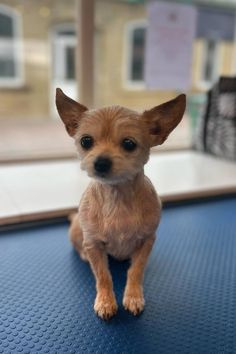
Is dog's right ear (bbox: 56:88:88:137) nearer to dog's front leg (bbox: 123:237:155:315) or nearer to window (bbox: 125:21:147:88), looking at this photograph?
dog's front leg (bbox: 123:237:155:315)

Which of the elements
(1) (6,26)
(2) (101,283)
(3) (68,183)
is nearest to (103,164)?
(2) (101,283)

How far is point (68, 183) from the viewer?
145 cm

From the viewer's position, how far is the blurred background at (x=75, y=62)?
1.83 m

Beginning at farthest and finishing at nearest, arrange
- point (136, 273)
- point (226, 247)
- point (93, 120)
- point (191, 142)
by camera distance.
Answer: point (191, 142), point (226, 247), point (136, 273), point (93, 120)

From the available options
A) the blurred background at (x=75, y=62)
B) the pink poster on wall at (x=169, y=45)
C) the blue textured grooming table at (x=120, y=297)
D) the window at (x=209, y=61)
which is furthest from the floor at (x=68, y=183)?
the window at (x=209, y=61)

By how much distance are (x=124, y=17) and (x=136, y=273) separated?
5.23 ft

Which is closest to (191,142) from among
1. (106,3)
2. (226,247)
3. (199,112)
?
(199,112)

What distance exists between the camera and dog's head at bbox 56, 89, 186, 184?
63 cm

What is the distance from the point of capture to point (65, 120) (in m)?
0.70

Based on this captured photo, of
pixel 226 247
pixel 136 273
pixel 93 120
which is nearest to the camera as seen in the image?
pixel 93 120

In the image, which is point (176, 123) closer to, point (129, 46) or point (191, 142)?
point (191, 142)

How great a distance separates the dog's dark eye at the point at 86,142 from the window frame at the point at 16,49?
1377 millimetres

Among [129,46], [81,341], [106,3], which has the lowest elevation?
[81,341]

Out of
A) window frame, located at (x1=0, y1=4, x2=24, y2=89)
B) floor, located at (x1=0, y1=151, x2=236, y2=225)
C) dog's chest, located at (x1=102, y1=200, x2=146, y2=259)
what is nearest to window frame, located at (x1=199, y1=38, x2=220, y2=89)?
floor, located at (x1=0, y1=151, x2=236, y2=225)
